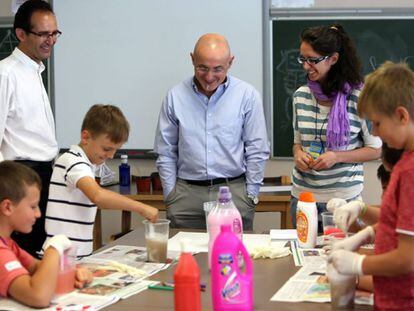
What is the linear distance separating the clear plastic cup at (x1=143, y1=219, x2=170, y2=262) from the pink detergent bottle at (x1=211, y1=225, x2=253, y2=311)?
0.58m

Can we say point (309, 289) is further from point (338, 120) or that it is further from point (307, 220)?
point (338, 120)

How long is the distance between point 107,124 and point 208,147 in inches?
33.1

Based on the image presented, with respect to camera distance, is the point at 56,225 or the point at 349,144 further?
the point at 349,144

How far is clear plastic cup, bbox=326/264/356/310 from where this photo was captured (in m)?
1.73

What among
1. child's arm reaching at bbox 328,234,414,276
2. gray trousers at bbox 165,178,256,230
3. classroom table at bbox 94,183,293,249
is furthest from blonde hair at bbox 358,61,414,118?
classroom table at bbox 94,183,293,249

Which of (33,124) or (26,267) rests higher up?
(33,124)

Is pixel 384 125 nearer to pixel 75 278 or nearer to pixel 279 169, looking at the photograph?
pixel 75 278

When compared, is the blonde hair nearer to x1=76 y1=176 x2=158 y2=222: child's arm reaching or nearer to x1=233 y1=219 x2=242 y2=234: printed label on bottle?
x1=233 y1=219 x2=242 y2=234: printed label on bottle

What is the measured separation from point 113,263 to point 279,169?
8.80 ft

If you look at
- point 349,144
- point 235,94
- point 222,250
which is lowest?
point 222,250

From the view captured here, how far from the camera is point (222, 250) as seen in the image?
5.60 ft

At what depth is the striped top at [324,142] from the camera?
2.93 meters

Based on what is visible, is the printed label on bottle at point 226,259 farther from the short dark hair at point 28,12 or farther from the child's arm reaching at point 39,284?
the short dark hair at point 28,12

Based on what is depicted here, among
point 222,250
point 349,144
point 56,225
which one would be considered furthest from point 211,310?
point 349,144
